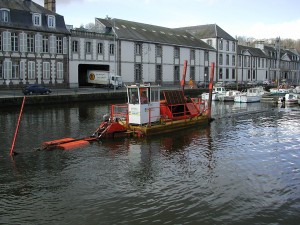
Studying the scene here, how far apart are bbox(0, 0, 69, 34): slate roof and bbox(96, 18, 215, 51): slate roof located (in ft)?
31.6

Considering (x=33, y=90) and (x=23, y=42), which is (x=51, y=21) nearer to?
(x=23, y=42)

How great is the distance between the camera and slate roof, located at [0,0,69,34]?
47.6 meters

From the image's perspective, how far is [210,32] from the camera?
84750mm

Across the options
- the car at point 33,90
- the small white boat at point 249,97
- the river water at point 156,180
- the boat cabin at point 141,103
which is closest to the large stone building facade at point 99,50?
the car at point 33,90

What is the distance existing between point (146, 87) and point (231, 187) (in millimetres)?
10483

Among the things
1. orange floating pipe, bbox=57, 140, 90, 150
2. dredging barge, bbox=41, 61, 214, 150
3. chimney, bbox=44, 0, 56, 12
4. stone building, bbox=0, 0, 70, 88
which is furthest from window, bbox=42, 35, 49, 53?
orange floating pipe, bbox=57, 140, 90, 150

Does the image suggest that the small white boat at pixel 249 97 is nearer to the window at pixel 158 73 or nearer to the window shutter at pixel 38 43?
the window at pixel 158 73

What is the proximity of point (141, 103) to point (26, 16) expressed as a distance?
33043 mm

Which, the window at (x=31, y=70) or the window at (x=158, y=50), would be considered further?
the window at (x=158, y=50)

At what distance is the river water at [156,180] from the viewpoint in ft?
34.3

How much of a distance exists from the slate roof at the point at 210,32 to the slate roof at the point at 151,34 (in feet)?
13.1

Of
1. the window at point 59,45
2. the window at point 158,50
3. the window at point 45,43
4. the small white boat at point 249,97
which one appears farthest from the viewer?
the window at point 158,50

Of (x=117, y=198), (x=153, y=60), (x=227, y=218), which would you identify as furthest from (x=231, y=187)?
(x=153, y=60)

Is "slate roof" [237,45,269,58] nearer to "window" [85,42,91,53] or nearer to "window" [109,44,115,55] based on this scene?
"window" [109,44,115,55]
